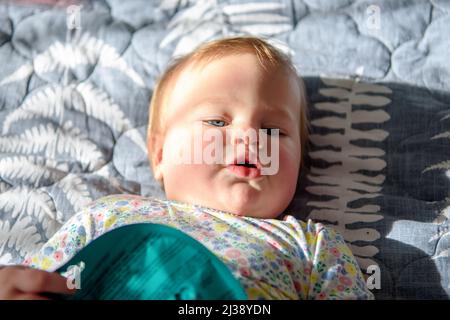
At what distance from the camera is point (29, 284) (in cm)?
105

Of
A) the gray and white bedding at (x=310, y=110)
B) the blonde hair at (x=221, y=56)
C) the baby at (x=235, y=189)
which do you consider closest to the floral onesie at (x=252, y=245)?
the baby at (x=235, y=189)

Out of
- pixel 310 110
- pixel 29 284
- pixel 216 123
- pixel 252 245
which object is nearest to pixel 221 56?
pixel 216 123

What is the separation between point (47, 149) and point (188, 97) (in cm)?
35

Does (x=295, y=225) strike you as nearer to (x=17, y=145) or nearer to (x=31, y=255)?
(x=31, y=255)

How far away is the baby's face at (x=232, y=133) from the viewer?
1259 mm

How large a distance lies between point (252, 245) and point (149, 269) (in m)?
0.19

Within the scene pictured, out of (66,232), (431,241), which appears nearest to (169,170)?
(66,232)

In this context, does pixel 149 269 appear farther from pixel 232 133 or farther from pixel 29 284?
pixel 232 133

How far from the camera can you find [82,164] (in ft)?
4.89

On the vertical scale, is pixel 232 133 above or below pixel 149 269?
above

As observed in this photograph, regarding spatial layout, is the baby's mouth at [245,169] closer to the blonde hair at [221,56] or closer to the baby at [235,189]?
the baby at [235,189]

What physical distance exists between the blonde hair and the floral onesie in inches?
9.1
